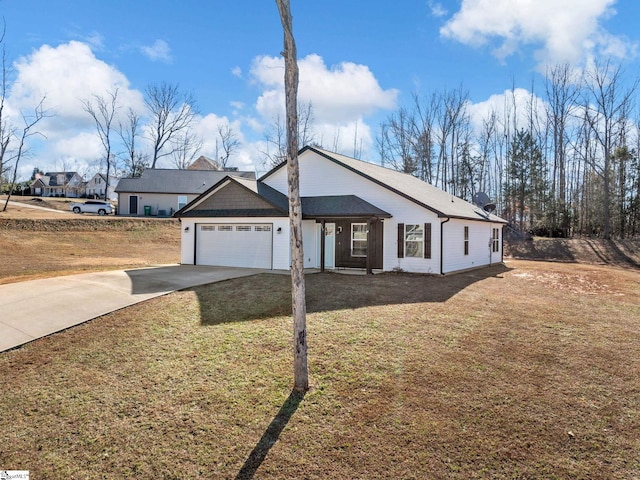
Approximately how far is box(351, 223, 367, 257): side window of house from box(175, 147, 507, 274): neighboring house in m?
0.04

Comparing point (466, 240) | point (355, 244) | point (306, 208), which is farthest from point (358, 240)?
point (466, 240)

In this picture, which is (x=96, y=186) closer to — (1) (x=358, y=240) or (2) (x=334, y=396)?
(1) (x=358, y=240)

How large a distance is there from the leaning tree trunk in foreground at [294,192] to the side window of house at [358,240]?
1121 centimetres

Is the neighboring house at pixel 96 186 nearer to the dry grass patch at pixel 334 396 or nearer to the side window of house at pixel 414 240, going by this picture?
the side window of house at pixel 414 240

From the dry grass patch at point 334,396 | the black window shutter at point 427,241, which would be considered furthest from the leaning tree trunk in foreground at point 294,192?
the black window shutter at point 427,241

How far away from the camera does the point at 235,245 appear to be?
16953 millimetres

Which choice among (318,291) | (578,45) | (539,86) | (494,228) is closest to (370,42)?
(318,291)

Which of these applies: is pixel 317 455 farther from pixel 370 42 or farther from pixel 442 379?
pixel 370 42

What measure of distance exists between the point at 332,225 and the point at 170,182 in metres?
28.8

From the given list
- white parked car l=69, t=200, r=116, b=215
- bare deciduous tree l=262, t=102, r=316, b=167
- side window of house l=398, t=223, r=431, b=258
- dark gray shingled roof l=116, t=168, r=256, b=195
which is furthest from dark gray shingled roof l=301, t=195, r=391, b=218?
white parked car l=69, t=200, r=116, b=215

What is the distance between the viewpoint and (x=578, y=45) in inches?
1098

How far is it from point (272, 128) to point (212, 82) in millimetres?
19126

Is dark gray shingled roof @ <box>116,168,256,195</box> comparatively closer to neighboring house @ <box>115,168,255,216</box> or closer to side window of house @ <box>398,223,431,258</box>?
neighboring house @ <box>115,168,255,216</box>

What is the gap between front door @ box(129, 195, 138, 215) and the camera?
128 ft
